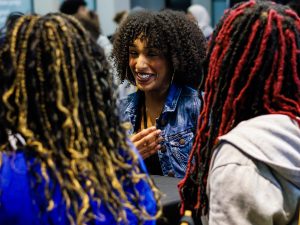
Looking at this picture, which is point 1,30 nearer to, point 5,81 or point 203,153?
point 5,81

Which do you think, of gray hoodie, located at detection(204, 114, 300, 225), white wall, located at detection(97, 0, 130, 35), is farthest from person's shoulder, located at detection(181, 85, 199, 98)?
white wall, located at detection(97, 0, 130, 35)

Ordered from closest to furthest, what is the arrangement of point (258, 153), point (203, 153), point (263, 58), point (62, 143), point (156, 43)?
point (62, 143)
point (258, 153)
point (263, 58)
point (203, 153)
point (156, 43)

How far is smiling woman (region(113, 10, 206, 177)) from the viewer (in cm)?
285

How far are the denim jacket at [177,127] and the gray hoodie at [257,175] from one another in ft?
3.53

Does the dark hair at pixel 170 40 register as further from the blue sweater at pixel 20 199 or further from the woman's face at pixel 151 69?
the blue sweater at pixel 20 199

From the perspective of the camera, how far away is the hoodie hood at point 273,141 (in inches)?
66.2

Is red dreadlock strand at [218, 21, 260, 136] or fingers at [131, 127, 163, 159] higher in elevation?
red dreadlock strand at [218, 21, 260, 136]

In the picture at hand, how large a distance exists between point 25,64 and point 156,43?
145cm

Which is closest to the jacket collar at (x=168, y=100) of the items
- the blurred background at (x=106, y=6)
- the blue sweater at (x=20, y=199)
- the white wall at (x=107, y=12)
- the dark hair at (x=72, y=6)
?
the blue sweater at (x=20, y=199)

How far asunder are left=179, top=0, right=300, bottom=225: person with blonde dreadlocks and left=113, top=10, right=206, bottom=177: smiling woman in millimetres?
834

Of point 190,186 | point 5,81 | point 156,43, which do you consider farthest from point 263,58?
point 156,43

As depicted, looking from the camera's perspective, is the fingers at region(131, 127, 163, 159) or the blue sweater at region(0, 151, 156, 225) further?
the fingers at region(131, 127, 163, 159)

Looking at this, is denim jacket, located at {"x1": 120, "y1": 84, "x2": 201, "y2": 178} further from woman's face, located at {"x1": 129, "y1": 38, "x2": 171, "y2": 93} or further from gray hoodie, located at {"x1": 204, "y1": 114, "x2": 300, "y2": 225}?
gray hoodie, located at {"x1": 204, "y1": 114, "x2": 300, "y2": 225}

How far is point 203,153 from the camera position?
1.94 metres
